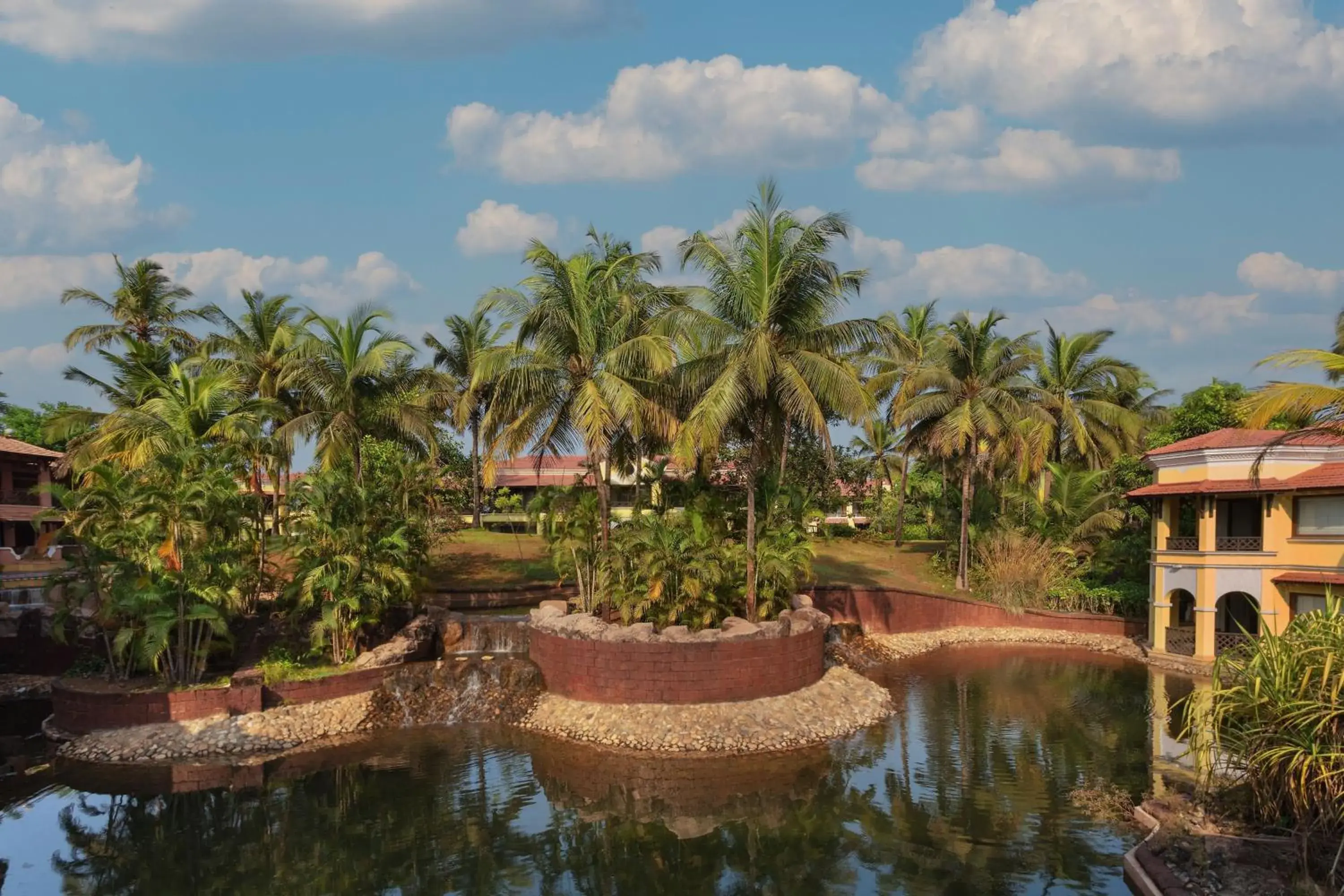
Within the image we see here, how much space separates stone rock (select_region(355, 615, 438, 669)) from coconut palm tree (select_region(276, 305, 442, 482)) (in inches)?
202

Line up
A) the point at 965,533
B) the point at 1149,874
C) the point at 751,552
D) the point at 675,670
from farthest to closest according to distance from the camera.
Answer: the point at 965,533, the point at 751,552, the point at 675,670, the point at 1149,874

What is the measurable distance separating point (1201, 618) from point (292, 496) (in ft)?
84.9

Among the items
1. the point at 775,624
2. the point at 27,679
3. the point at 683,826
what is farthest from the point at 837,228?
the point at 27,679

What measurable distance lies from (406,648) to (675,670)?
7916 millimetres

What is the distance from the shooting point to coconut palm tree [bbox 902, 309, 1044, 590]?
102ft

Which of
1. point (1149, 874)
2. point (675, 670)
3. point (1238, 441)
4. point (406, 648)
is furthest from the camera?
point (1238, 441)

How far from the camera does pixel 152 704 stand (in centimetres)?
1845

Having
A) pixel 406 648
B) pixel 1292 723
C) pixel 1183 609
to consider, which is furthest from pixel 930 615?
pixel 1292 723

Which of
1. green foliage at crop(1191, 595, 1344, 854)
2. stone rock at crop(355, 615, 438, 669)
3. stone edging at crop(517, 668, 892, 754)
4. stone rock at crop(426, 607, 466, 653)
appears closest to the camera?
green foliage at crop(1191, 595, 1344, 854)

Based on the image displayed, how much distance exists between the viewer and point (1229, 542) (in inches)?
985

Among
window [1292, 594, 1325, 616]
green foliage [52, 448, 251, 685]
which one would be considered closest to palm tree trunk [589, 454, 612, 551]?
green foliage [52, 448, 251, 685]

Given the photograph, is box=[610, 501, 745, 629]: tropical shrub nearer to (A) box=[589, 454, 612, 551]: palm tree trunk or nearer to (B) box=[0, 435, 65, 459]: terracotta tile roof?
(A) box=[589, 454, 612, 551]: palm tree trunk

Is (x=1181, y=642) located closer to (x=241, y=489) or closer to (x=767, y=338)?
(x=767, y=338)

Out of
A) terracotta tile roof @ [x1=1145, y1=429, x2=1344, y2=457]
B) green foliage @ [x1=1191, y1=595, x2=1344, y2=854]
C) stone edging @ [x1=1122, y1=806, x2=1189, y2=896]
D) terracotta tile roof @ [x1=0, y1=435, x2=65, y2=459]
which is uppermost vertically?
terracotta tile roof @ [x1=1145, y1=429, x2=1344, y2=457]
